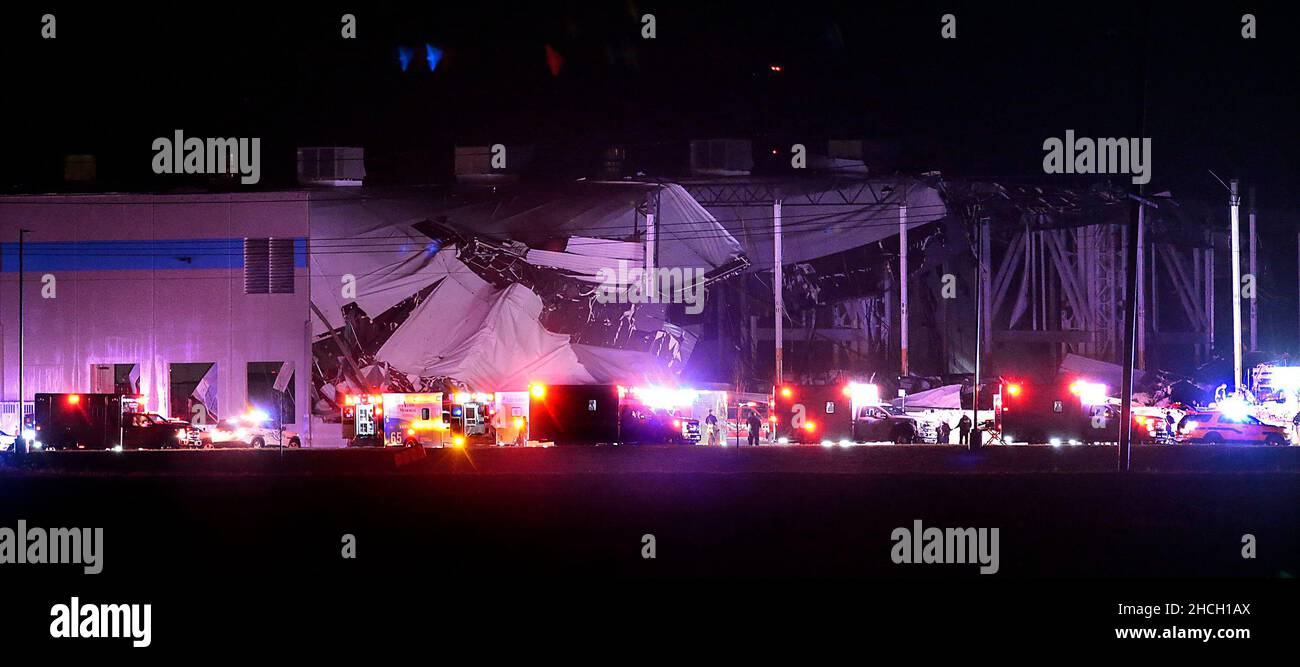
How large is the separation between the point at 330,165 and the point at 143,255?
8.99 meters

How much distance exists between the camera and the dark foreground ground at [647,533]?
12.8m

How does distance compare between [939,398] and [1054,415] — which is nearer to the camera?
[1054,415]

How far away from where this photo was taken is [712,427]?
44938mm

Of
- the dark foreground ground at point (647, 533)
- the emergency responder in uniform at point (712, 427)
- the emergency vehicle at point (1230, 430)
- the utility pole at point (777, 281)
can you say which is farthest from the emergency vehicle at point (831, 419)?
the dark foreground ground at point (647, 533)

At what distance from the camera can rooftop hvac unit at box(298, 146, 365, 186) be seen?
171 feet

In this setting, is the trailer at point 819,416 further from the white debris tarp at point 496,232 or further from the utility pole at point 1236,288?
the utility pole at point 1236,288

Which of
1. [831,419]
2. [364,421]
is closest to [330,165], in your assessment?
[364,421]

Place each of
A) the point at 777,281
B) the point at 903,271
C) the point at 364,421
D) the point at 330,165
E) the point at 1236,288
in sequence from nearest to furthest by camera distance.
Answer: the point at 364,421 → the point at 1236,288 → the point at 903,271 → the point at 777,281 → the point at 330,165

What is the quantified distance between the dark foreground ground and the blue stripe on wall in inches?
1079

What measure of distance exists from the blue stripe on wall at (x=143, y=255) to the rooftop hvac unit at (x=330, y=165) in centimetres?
340

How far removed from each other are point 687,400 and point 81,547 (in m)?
30.2

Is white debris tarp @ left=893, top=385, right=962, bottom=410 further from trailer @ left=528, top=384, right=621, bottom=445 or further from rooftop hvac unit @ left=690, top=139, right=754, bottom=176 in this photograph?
trailer @ left=528, top=384, right=621, bottom=445

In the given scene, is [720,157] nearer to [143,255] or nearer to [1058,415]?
[1058,415]
